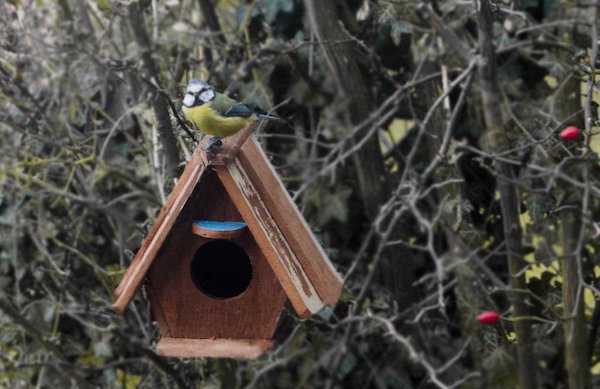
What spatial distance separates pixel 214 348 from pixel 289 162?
5.98ft

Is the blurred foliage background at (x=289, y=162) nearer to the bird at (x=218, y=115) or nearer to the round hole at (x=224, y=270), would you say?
the round hole at (x=224, y=270)

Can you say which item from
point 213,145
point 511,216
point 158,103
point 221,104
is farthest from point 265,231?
point 158,103

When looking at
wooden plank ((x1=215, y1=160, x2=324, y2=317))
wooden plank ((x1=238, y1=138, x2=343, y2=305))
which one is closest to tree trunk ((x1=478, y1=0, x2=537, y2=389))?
wooden plank ((x1=238, y1=138, x2=343, y2=305))

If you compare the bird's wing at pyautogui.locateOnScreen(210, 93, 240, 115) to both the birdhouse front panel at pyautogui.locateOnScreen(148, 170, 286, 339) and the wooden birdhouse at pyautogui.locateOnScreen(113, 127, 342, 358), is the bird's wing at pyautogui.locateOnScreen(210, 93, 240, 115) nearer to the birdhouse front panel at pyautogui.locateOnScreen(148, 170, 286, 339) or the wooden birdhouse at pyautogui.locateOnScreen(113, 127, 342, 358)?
the wooden birdhouse at pyautogui.locateOnScreen(113, 127, 342, 358)

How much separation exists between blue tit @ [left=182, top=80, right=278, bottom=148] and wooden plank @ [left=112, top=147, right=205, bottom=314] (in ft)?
0.21

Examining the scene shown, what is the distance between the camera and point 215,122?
253cm

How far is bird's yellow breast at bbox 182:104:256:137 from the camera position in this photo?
2.53 metres

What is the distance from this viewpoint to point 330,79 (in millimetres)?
4246

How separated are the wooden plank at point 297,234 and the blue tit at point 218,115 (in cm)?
7

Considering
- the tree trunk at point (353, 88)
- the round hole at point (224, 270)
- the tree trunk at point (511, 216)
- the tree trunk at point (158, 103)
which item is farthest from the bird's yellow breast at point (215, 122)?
the tree trunk at point (353, 88)

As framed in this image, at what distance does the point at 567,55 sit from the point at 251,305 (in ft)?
4.99

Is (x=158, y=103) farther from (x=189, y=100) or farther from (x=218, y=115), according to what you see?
(x=218, y=115)

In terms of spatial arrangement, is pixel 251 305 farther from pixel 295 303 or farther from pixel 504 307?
pixel 504 307

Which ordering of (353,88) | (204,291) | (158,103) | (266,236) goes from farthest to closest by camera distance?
1. (353,88)
2. (158,103)
3. (204,291)
4. (266,236)
